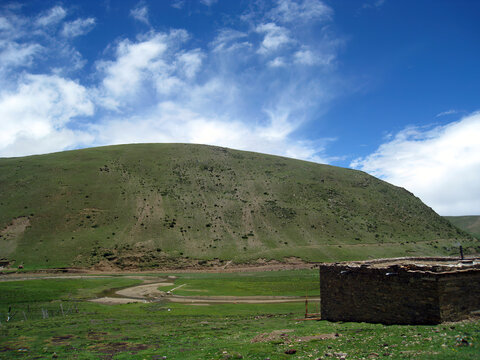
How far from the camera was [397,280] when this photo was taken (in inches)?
710

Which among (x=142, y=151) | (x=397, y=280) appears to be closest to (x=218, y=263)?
(x=397, y=280)

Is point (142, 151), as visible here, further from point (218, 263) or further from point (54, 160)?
point (218, 263)

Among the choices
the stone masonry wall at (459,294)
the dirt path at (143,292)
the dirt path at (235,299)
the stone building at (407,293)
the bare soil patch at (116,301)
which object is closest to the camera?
the stone masonry wall at (459,294)

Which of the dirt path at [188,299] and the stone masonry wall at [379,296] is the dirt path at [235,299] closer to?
the dirt path at [188,299]

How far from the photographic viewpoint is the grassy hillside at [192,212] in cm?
8569

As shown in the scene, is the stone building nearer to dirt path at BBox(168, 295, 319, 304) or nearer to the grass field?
the grass field

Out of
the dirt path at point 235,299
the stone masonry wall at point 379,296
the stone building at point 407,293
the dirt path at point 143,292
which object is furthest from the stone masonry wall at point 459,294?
the dirt path at point 143,292

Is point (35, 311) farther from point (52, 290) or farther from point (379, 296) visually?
point (379, 296)

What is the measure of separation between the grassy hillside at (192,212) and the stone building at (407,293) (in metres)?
64.6

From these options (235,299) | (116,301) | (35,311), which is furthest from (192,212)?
(35,311)

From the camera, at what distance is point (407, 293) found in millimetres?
17453

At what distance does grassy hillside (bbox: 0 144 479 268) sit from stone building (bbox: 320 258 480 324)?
2545 inches

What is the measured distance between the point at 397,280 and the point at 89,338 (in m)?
18.3

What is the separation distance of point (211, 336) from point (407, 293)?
1125 cm
